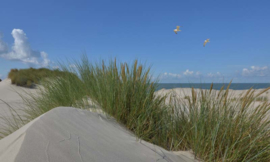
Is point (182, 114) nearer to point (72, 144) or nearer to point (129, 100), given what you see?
point (129, 100)

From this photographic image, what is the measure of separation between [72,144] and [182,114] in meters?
1.42

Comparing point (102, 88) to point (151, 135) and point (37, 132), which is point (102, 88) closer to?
point (151, 135)

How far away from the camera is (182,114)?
258 centimetres

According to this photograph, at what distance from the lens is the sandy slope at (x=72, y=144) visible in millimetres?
1560

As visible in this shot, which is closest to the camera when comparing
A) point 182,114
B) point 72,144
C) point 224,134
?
point 72,144

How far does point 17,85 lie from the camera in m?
12.5

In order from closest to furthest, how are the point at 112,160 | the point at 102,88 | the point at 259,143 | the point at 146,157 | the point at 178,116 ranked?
1. the point at 112,160
2. the point at 146,157
3. the point at 259,143
4. the point at 178,116
5. the point at 102,88

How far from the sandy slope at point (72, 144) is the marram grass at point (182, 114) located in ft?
0.95

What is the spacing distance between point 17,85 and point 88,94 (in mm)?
11160

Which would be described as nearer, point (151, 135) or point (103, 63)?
point (151, 135)

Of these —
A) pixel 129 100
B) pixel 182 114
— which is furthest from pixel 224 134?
pixel 129 100

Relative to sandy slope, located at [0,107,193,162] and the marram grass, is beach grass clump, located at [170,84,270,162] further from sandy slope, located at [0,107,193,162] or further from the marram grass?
sandy slope, located at [0,107,193,162]

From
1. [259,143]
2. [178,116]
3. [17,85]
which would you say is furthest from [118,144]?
[17,85]

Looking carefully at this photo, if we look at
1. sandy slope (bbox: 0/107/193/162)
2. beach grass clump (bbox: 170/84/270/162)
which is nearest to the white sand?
sandy slope (bbox: 0/107/193/162)
